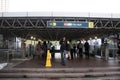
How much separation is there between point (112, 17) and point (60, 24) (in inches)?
229

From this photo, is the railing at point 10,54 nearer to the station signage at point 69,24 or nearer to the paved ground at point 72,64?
the paved ground at point 72,64

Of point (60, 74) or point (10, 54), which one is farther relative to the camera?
point (10, 54)

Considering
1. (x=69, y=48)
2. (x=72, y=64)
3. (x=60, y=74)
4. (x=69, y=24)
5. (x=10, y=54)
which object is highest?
(x=69, y=24)

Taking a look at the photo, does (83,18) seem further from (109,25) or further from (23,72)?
(23,72)

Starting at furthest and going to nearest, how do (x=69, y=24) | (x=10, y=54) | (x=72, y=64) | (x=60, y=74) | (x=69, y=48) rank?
(x=69, y=24) → (x=10, y=54) → (x=69, y=48) → (x=72, y=64) → (x=60, y=74)

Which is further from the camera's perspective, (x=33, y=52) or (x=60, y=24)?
(x=33, y=52)

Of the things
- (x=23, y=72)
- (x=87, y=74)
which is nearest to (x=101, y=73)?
(x=87, y=74)

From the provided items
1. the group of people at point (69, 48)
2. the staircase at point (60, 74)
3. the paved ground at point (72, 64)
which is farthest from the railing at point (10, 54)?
the staircase at point (60, 74)

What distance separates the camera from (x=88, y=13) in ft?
101

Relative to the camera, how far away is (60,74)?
16.1 metres

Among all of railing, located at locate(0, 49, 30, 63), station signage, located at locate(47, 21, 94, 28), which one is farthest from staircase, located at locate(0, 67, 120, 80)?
station signage, located at locate(47, 21, 94, 28)

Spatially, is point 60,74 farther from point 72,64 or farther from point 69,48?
point 69,48

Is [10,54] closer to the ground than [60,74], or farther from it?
farther from it

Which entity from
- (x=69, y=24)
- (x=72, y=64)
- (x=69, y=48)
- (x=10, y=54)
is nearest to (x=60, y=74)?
(x=72, y=64)
